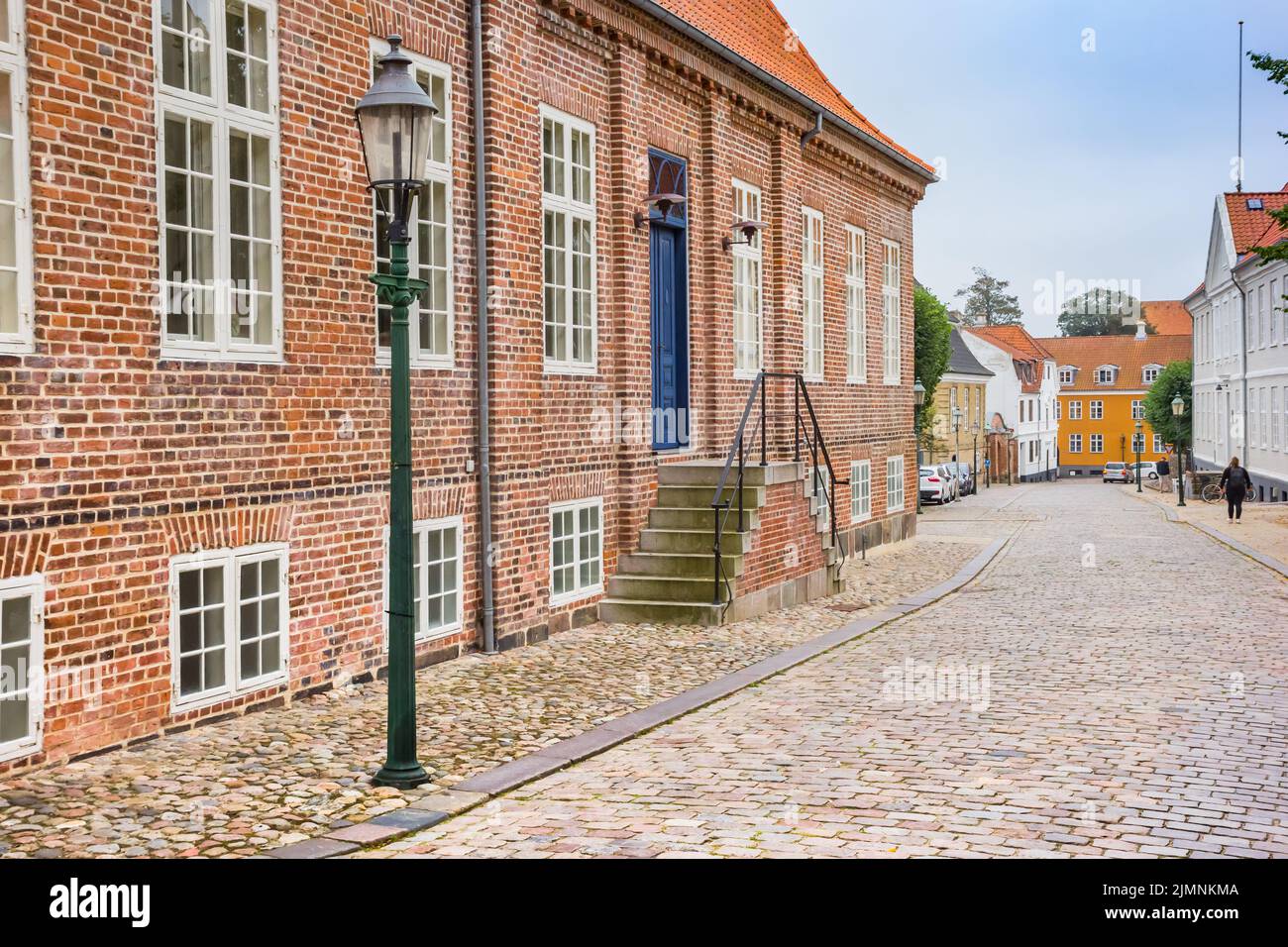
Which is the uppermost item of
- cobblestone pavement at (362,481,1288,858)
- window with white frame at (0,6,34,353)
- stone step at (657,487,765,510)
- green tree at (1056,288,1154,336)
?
green tree at (1056,288,1154,336)

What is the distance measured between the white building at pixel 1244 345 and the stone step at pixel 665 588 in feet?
Answer: 99.2

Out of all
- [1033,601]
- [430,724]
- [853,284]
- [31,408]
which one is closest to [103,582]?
[31,408]

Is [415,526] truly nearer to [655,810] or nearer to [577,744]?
[577,744]

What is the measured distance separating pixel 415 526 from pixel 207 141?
342 cm

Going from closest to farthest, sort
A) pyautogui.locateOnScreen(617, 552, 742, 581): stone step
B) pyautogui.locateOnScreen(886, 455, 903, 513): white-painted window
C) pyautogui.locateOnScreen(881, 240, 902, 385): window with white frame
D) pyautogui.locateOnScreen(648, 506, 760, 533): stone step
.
Answer: 1. pyautogui.locateOnScreen(617, 552, 742, 581): stone step
2. pyautogui.locateOnScreen(648, 506, 760, 533): stone step
3. pyautogui.locateOnScreen(881, 240, 902, 385): window with white frame
4. pyautogui.locateOnScreen(886, 455, 903, 513): white-painted window

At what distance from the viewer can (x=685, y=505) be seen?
1449 cm

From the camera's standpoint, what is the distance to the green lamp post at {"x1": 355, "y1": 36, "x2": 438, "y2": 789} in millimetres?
6891

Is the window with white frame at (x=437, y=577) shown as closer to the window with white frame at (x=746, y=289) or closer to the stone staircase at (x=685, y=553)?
the stone staircase at (x=685, y=553)

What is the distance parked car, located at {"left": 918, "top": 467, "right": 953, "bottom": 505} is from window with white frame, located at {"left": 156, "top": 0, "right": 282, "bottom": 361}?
38.4 meters

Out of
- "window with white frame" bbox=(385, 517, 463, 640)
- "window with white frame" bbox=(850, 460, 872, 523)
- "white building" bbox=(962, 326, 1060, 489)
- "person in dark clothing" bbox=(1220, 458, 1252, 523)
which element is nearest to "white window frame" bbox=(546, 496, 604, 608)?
"window with white frame" bbox=(385, 517, 463, 640)

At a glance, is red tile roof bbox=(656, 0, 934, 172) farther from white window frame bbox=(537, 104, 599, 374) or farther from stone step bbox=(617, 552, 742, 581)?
stone step bbox=(617, 552, 742, 581)

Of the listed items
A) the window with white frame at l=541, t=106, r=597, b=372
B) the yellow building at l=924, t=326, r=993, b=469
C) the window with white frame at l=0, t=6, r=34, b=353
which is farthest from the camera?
the yellow building at l=924, t=326, r=993, b=469

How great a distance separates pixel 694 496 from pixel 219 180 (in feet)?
23.4

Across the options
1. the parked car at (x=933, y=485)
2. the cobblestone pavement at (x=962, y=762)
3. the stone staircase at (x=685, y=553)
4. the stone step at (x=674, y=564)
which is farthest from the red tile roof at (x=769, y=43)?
the parked car at (x=933, y=485)
